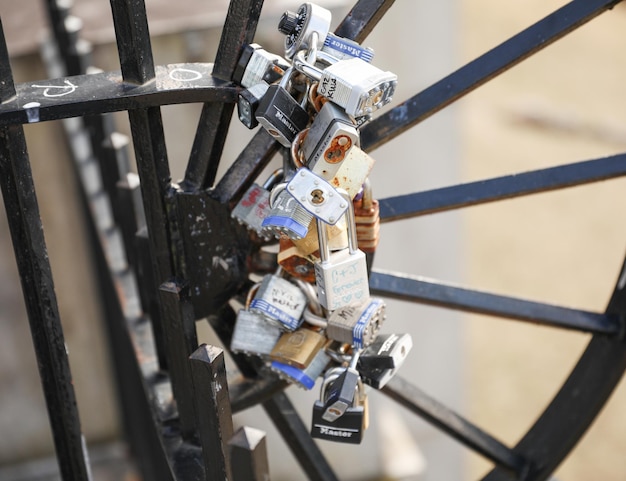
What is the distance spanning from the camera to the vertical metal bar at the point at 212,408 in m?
1.19

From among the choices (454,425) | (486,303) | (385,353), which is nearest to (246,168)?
(385,353)

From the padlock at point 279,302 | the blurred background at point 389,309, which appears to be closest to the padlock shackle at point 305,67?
the padlock at point 279,302

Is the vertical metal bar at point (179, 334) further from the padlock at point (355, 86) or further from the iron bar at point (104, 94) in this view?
the padlock at point (355, 86)

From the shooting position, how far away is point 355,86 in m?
1.10

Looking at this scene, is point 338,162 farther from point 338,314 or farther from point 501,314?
point 501,314

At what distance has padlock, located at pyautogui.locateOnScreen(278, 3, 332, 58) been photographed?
1187mm

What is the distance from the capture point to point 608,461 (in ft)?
16.2

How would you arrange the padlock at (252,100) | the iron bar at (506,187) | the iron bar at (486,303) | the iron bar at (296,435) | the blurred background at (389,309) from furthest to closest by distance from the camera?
the blurred background at (389,309)
the iron bar at (296,435)
the iron bar at (486,303)
the iron bar at (506,187)
the padlock at (252,100)

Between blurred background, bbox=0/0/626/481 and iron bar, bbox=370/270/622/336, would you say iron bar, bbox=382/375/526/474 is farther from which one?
blurred background, bbox=0/0/626/481

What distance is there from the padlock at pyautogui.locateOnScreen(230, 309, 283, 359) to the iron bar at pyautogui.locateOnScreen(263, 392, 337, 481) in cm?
30

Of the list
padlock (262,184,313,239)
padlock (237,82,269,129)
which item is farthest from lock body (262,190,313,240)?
padlock (237,82,269,129)

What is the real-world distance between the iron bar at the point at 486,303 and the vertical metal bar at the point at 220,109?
0.41 metres

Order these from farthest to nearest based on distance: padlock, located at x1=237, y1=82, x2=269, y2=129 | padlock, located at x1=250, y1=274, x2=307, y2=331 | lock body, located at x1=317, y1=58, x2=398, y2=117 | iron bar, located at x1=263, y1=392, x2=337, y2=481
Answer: iron bar, located at x1=263, y1=392, x2=337, y2=481, padlock, located at x1=250, y1=274, x2=307, y2=331, padlock, located at x1=237, y1=82, x2=269, y2=129, lock body, located at x1=317, y1=58, x2=398, y2=117

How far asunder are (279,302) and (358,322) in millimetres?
137
